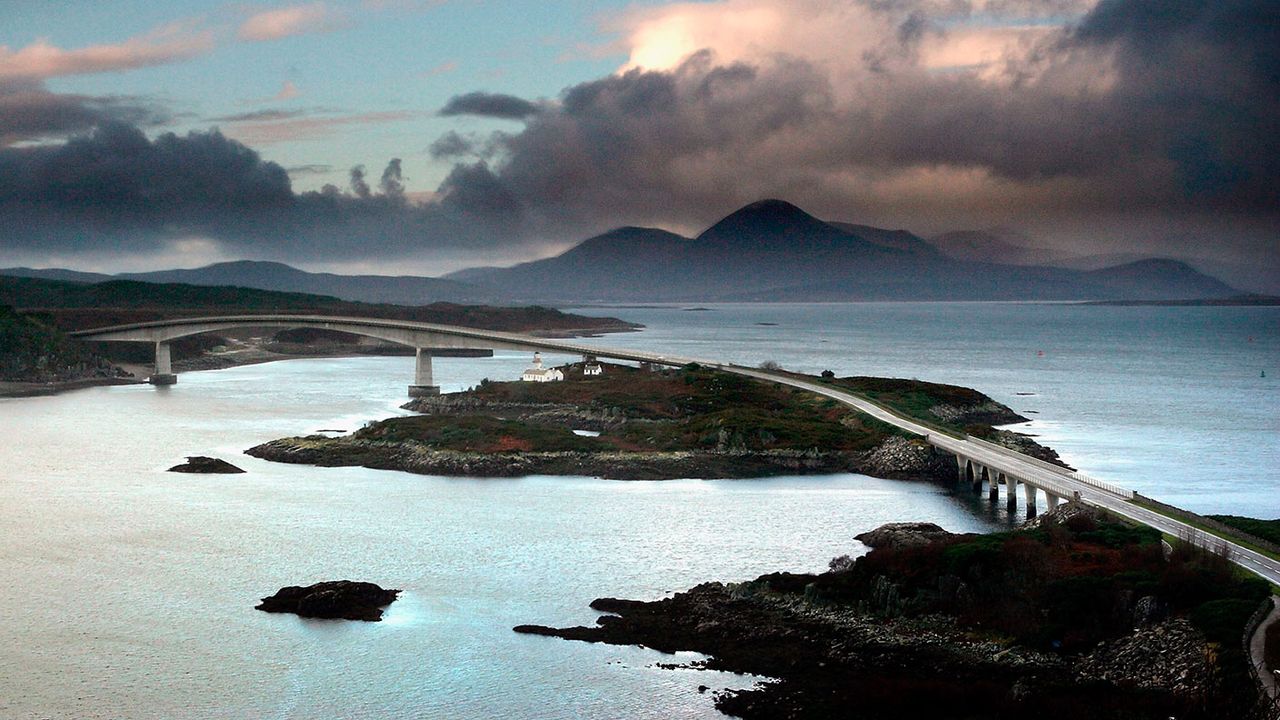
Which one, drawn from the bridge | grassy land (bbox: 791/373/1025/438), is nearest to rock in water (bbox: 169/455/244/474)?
the bridge

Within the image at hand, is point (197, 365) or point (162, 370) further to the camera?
point (197, 365)

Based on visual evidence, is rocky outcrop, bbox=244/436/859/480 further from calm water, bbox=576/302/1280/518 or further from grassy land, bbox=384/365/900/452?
calm water, bbox=576/302/1280/518

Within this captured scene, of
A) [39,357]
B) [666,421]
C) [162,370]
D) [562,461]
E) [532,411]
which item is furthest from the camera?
[162,370]

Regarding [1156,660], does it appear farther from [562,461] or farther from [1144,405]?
[1144,405]

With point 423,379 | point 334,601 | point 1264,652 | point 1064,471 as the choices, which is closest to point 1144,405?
point 1064,471

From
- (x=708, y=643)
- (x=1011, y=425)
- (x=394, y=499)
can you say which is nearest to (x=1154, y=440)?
(x=1011, y=425)

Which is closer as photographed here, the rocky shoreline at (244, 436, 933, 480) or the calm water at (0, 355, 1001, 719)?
the calm water at (0, 355, 1001, 719)

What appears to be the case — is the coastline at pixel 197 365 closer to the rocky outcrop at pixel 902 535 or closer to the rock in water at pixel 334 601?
the rock in water at pixel 334 601
